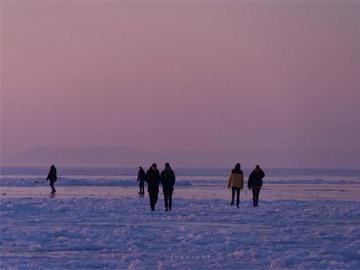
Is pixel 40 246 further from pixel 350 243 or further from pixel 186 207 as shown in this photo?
pixel 186 207

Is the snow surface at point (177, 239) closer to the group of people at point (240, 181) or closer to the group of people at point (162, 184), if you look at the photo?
the group of people at point (162, 184)

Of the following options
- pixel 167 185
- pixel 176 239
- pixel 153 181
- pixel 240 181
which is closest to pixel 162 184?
pixel 167 185

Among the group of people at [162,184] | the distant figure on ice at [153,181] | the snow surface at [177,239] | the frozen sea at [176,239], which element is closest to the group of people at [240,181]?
the frozen sea at [176,239]

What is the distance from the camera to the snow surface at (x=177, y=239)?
12.3 metres

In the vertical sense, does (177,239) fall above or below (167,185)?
below

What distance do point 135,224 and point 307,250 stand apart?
622 centimetres

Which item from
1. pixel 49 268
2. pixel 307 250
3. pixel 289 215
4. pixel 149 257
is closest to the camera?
pixel 49 268

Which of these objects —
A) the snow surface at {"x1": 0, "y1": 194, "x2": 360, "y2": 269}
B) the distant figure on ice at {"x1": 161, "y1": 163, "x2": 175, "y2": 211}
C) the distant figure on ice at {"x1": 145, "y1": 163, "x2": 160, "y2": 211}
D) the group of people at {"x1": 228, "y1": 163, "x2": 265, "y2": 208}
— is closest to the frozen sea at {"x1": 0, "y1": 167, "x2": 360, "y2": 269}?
the snow surface at {"x1": 0, "y1": 194, "x2": 360, "y2": 269}

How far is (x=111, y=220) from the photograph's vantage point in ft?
66.0

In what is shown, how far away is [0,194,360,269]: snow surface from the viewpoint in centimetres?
1234

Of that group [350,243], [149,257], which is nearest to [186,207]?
[350,243]

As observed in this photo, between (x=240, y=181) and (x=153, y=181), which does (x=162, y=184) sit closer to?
(x=153, y=181)

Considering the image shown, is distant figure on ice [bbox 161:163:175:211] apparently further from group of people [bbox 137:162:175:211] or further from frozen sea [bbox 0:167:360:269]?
frozen sea [bbox 0:167:360:269]

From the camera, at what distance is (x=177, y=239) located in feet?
50.7
